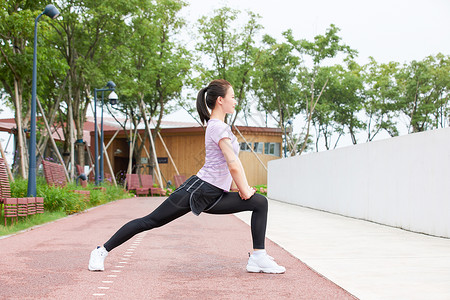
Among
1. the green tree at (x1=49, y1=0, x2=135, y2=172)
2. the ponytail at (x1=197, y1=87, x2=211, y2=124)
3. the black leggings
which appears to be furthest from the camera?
the green tree at (x1=49, y1=0, x2=135, y2=172)

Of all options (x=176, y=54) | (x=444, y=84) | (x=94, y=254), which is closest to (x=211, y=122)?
(x=94, y=254)

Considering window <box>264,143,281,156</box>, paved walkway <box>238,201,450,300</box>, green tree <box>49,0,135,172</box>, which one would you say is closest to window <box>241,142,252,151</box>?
window <box>264,143,281,156</box>

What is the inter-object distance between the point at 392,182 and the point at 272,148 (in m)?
32.6

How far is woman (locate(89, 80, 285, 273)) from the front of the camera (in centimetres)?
482

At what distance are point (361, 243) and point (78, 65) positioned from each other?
18.4 m

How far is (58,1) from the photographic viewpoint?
23078mm

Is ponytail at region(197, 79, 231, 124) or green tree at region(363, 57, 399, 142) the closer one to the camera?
ponytail at region(197, 79, 231, 124)

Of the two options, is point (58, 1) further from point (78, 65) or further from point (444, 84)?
point (444, 84)

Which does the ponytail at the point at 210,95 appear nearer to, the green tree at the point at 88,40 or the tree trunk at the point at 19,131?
the tree trunk at the point at 19,131

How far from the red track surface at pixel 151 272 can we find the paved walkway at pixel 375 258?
0.25 metres


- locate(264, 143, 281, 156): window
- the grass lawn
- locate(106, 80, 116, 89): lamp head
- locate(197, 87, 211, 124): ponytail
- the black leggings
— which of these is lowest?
the grass lawn

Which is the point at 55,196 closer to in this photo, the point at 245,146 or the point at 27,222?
the point at 27,222

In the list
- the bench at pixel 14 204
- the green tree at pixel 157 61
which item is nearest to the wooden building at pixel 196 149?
the green tree at pixel 157 61

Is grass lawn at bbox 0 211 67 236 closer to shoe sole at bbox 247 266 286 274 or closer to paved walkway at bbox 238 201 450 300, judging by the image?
paved walkway at bbox 238 201 450 300
